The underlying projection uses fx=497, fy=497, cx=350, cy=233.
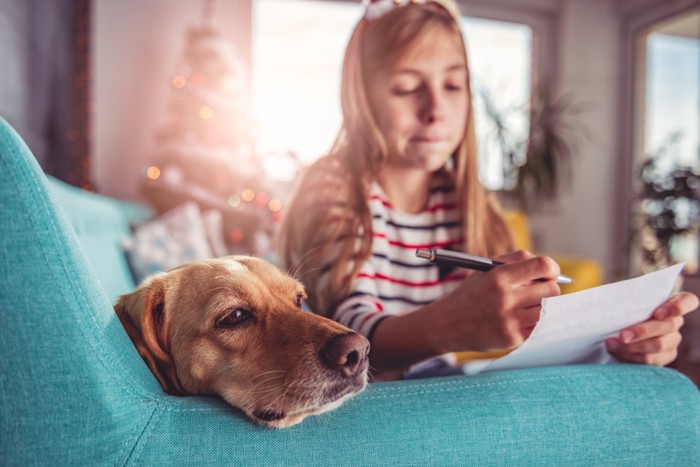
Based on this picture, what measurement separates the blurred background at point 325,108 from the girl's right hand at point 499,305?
2796mm

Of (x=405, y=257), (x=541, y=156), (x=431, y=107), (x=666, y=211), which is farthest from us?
(x=541, y=156)

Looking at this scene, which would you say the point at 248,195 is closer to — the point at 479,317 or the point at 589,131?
the point at 479,317

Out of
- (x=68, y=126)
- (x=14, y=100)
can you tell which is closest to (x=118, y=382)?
(x=14, y=100)

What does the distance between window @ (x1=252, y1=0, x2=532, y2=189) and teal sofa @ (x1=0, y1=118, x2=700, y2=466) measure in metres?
4.31

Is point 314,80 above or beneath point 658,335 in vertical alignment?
above

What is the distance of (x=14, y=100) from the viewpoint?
2.22 metres

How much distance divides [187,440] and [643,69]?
6.69 meters

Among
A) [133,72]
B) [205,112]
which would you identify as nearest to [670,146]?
[205,112]

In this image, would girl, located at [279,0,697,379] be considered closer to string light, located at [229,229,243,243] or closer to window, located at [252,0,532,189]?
string light, located at [229,229,243,243]

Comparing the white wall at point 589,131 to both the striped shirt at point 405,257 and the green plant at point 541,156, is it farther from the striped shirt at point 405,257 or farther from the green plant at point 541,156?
the striped shirt at point 405,257

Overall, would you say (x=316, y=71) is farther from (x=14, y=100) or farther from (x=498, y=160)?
(x=14, y=100)

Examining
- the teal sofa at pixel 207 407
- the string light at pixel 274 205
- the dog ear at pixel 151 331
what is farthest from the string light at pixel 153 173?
the teal sofa at pixel 207 407

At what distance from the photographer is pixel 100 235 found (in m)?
1.87

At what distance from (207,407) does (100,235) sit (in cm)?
146
